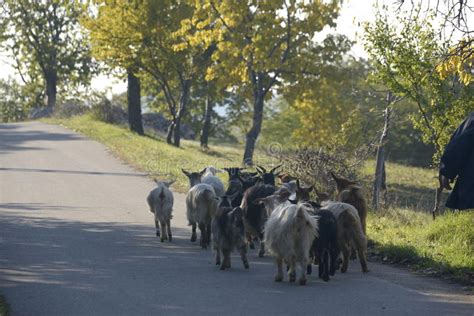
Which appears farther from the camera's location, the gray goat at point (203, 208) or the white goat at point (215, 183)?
the white goat at point (215, 183)

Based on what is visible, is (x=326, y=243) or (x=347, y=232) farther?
(x=347, y=232)

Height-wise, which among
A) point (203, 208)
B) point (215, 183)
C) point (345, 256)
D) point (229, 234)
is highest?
point (215, 183)

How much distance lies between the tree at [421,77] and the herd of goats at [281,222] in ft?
24.2

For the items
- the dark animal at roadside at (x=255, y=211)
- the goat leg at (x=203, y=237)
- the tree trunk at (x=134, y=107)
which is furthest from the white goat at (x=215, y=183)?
the tree trunk at (x=134, y=107)

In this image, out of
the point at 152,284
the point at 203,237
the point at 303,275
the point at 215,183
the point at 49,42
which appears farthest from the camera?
the point at 49,42

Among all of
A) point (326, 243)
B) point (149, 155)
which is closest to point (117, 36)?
point (149, 155)

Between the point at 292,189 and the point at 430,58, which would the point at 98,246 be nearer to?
the point at 292,189

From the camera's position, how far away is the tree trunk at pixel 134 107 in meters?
44.3

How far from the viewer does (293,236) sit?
34.9 feet

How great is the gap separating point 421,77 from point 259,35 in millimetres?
13931

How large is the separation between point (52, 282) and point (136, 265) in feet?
5.46

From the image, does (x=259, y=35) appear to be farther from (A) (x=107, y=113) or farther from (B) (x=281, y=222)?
(B) (x=281, y=222)

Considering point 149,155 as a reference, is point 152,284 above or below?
below

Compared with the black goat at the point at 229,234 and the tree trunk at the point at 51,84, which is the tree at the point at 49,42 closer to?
the tree trunk at the point at 51,84
